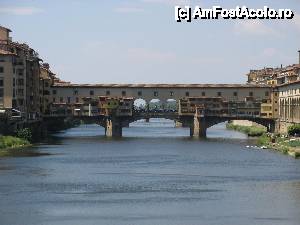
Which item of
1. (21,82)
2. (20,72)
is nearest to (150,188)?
(20,72)

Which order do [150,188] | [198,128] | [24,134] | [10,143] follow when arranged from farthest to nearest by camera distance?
[198,128], [24,134], [10,143], [150,188]

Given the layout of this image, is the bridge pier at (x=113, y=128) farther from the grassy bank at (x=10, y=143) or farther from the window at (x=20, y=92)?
the grassy bank at (x=10, y=143)

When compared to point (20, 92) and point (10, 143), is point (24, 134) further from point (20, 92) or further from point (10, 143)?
point (20, 92)

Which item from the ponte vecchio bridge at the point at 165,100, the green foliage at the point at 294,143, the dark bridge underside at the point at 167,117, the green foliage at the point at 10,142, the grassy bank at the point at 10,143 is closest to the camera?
the green foliage at the point at 294,143

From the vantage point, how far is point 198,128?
10306 centimetres

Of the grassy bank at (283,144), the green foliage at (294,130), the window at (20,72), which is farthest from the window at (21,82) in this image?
the green foliage at (294,130)

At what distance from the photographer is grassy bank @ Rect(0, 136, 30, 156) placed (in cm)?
7269

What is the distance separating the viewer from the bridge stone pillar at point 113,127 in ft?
338

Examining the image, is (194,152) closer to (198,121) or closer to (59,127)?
(198,121)

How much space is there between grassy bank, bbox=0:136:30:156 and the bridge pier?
24.1 metres

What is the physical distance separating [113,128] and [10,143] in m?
29.6

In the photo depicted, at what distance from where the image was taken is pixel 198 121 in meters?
104

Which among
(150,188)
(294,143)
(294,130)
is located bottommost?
(150,188)

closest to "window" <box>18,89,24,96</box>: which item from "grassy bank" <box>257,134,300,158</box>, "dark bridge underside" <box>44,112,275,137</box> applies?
"dark bridge underside" <box>44,112,275,137</box>
